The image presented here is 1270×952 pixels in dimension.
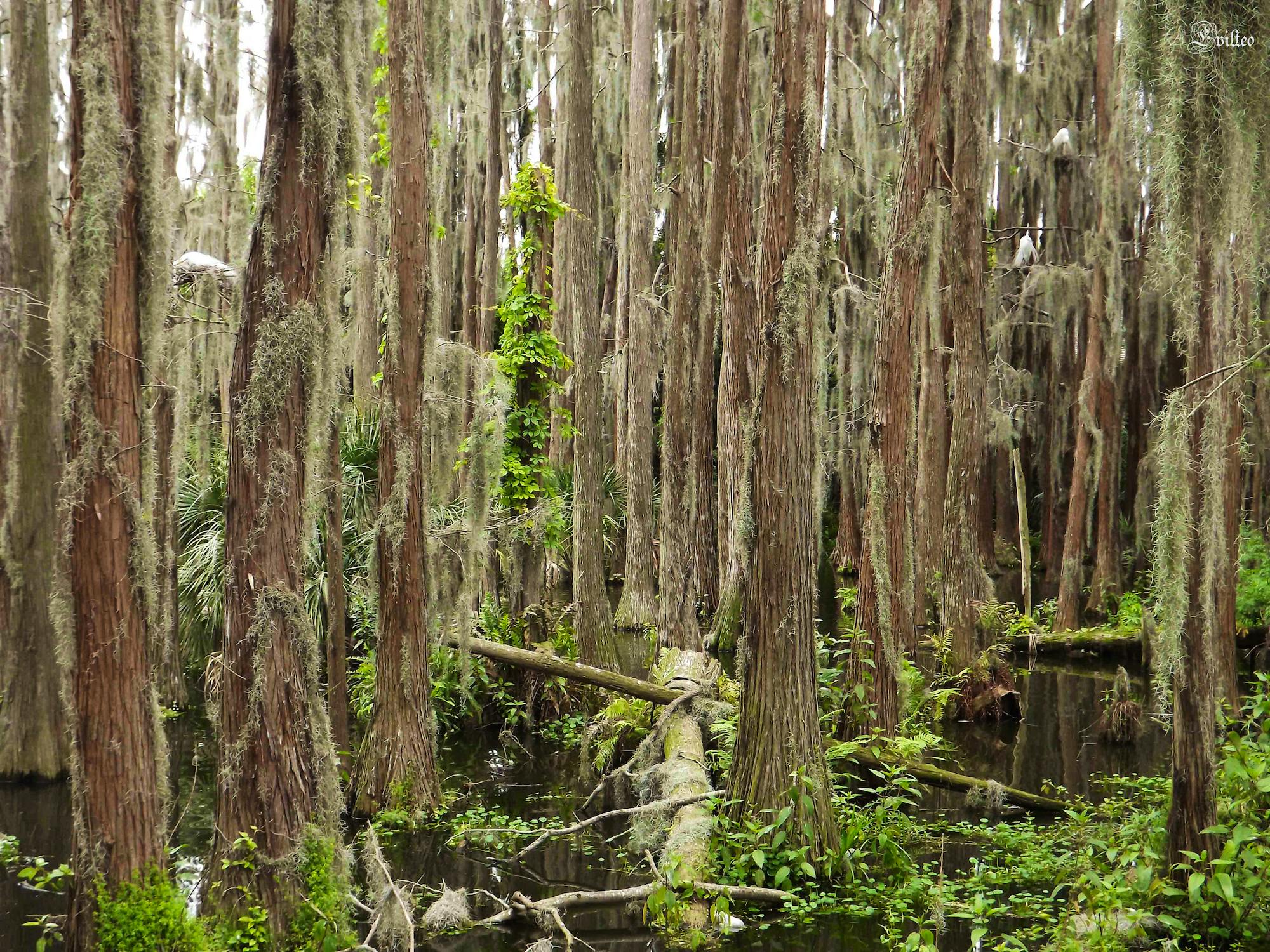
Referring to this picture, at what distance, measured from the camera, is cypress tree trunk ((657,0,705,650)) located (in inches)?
477

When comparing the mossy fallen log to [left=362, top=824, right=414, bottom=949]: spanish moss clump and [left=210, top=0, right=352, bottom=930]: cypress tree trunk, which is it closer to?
[left=362, top=824, right=414, bottom=949]: spanish moss clump

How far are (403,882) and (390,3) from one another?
6463 mm

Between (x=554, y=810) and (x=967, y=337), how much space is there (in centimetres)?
849

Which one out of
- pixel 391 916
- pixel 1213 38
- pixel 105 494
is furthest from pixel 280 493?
pixel 1213 38

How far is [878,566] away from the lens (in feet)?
27.8

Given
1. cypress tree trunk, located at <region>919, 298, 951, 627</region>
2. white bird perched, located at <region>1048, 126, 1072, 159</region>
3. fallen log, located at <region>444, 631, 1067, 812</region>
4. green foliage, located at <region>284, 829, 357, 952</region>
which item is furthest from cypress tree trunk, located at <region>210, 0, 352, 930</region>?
white bird perched, located at <region>1048, 126, 1072, 159</region>

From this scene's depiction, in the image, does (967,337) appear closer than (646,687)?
No

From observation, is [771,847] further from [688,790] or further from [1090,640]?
[1090,640]

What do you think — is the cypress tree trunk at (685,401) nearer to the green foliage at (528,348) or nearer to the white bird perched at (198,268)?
the green foliage at (528,348)

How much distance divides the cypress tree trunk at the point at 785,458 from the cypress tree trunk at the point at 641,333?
752 centimetres

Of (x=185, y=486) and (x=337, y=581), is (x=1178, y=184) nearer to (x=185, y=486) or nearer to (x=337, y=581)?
(x=337, y=581)

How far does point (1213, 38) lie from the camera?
4.88 metres

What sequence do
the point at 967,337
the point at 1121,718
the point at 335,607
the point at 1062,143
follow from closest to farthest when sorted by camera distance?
1. the point at 335,607
2. the point at 1121,718
3. the point at 967,337
4. the point at 1062,143

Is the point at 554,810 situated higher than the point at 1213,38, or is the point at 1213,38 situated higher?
the point at 1213,38
